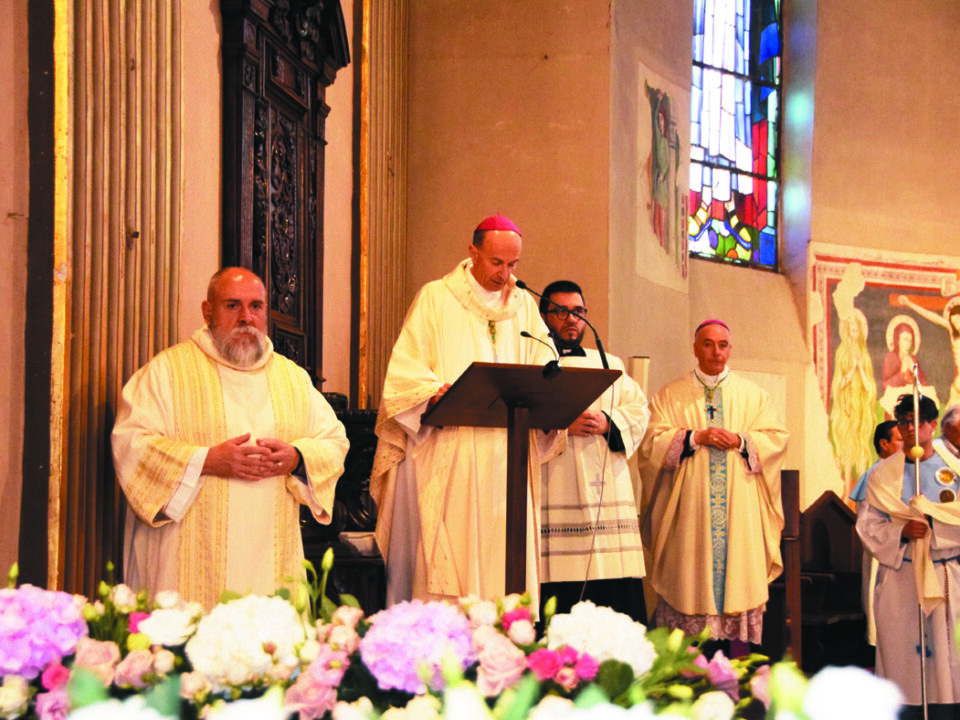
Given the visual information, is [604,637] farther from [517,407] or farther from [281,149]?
[281,149]

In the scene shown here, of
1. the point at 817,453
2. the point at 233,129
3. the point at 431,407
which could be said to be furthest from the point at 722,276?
the point at 431,407

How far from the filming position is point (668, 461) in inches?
265

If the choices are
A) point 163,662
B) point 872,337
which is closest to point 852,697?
point 163,662

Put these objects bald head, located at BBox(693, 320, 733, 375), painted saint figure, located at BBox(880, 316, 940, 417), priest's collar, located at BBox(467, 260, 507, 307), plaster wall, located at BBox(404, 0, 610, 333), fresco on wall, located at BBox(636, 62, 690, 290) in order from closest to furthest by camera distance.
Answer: priest's collar, located at BBox(467, 260, 507, 307) < bald head, located at BBox(693, 320, 733, 375) < plaster wall, located at BBox(404, 0, 610, 333) < fresco on wall, located at BBox(636, 62, 690, 290) < painted saint figure, located at BBox(880, 316, 940, 417)

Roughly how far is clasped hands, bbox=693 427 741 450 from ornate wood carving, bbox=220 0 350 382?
2.13 m

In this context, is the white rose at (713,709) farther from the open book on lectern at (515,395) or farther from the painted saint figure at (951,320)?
the painted saint figure at (951,320)

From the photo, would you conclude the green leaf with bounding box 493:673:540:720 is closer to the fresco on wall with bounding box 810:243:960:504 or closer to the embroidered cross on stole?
the embroidered cross on stole

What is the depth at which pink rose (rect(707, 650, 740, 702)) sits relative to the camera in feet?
5.30

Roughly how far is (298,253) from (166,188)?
144 cm

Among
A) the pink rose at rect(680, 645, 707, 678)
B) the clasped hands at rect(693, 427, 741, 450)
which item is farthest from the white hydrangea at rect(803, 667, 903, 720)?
the clasped hands at rect(693, 427, 741, 450)

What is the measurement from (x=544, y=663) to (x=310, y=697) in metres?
0.31

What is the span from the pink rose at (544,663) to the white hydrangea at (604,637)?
5 centimetres

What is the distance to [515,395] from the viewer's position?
406cm

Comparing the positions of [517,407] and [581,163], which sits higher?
[581,163]
